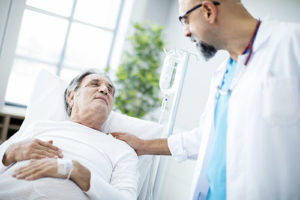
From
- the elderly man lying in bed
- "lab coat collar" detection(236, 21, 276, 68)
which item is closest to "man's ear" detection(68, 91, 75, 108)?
the elderly man lying in bed

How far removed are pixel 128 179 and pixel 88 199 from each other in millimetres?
234

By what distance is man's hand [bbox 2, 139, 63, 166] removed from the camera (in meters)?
1.17

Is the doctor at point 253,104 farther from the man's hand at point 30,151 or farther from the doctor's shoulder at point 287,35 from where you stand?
the man's hand at point 30,151

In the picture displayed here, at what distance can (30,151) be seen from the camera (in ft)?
3.85

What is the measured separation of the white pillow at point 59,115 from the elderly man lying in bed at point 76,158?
0.10 meters

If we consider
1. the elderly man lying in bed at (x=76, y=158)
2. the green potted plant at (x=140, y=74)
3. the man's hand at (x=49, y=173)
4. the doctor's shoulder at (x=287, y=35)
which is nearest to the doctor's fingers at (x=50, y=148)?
the elderly man lying in bed at (x=76, y=158)

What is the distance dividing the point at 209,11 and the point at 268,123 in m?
0.51

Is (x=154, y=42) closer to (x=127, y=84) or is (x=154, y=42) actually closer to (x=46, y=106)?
(x=127, y=84)

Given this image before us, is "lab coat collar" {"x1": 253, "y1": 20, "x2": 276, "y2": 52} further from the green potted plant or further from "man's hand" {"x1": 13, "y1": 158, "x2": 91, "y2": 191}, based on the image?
the green potted plant

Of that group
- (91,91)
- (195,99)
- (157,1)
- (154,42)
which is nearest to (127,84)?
(154,42)

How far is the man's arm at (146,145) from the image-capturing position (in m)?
1.51

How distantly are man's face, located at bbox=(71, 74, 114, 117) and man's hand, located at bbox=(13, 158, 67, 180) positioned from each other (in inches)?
20.8

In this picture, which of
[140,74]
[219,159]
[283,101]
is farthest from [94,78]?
[140,74]

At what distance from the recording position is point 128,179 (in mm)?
1299
